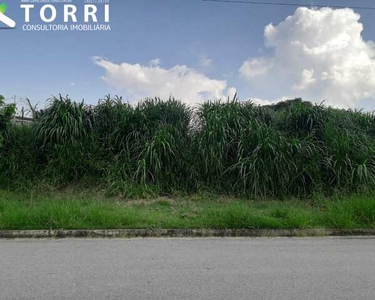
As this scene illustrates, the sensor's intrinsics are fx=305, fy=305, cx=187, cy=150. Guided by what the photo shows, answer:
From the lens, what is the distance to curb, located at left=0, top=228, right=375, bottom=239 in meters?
5.09

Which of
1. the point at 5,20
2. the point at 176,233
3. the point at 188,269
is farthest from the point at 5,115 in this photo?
the point at 188,269

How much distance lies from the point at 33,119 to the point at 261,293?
8.59m

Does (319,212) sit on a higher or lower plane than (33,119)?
lower

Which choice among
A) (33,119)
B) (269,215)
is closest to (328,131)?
(269,215)

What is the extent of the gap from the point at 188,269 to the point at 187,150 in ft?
16.4

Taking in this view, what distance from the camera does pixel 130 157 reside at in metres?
8.68

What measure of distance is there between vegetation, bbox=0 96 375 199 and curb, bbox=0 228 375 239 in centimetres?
230

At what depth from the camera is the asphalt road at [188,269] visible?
3197 mm

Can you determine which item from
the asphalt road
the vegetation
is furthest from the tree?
the asphalt road

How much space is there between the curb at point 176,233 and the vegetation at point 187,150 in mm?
2299

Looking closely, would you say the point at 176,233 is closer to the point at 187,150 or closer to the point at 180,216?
the point at 180,216

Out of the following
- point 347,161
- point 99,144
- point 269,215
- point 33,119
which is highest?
point 33,119

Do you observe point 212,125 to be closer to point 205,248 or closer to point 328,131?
point 328,131

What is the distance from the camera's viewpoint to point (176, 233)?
5.34 meters
